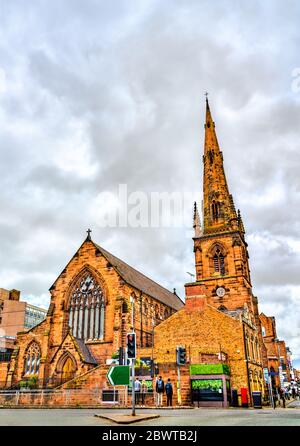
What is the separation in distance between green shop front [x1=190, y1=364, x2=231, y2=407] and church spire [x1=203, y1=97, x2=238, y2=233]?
84.0ft

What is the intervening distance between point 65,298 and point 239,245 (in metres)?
22.0

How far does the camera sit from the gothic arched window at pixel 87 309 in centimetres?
4066

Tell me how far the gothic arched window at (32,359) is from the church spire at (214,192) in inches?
1002

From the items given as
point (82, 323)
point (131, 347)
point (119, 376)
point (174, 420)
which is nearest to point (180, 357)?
point (119, 376)

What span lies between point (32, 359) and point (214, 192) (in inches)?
1234

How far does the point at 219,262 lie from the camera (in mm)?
50688

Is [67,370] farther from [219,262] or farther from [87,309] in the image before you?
[219,262]

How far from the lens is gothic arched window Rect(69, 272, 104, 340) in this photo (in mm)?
40656

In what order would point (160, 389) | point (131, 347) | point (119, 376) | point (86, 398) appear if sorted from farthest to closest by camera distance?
1. point (86, 398)
2. point (160, 389)
3. point (119, 376)
4. point (131, 347)

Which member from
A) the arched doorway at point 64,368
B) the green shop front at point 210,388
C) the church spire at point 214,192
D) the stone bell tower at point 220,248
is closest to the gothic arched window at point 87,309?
the arched doorway at point 64,368

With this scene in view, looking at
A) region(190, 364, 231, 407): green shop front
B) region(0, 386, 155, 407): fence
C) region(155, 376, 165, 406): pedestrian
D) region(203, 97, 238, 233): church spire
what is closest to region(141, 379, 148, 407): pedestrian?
region(0, 386, 155, 407): fence
